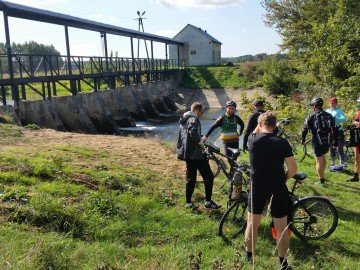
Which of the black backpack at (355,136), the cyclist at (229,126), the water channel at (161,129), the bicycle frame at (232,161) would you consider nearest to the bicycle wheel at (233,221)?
the bicycle frame at (232,161)

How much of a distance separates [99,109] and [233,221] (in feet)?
60.7

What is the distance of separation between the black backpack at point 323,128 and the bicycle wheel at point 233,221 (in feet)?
9.41

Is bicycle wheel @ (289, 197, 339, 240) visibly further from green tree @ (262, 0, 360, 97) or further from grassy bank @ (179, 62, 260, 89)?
grassy bank @ (179, 62, 260, 89)

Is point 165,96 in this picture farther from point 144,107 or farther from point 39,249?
point 39,249

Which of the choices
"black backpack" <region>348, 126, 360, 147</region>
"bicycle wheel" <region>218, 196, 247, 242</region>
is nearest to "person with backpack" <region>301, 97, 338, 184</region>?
"black backpack" <region>348, 126, 360, 147</region>

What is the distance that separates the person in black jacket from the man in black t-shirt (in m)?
1.49

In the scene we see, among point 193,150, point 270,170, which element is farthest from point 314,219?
point 193,150

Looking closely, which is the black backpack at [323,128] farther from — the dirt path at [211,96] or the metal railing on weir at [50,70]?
the dirt path at [211,96]

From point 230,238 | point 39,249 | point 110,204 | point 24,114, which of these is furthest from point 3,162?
point 24,114

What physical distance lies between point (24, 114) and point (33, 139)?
6749mm

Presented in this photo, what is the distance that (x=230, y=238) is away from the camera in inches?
179

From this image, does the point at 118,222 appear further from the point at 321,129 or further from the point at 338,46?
the point at 338,46

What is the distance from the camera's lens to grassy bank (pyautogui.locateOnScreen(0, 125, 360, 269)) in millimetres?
3420

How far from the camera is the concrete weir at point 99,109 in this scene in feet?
53.6
